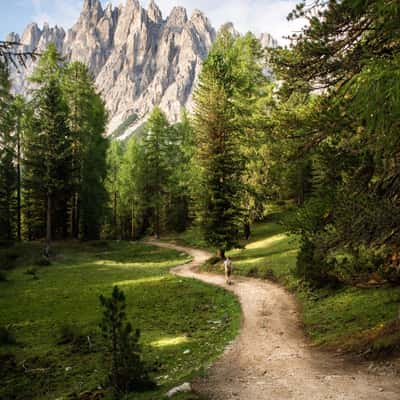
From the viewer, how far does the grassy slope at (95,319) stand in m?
9.73

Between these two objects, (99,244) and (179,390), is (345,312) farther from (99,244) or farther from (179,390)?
(99,244)

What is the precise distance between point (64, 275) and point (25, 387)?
15458 millimetres

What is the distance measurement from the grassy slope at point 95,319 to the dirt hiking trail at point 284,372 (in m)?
0.76

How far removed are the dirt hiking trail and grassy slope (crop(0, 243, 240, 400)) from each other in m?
0.76

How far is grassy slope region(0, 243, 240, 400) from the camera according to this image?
31.9 ft

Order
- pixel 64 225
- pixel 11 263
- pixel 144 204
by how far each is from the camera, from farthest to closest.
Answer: pixel 144 204, pixel 64 225, pixel 11 263

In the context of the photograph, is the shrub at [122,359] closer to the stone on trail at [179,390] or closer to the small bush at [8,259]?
the stone on trail at [179,390]

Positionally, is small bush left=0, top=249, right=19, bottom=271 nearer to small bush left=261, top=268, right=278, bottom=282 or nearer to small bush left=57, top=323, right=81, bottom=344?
small bush left=57, top=323, right=81, bottom=344

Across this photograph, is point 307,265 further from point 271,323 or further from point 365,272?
point 365,272

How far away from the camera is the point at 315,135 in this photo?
31.2 ft

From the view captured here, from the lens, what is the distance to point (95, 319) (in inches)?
592

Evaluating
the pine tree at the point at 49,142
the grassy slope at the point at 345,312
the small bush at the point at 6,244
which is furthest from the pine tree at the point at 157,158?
the grassy slope at the point at 345,312

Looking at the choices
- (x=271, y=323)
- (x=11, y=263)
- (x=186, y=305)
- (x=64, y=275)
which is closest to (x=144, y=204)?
(x=11, y=263)

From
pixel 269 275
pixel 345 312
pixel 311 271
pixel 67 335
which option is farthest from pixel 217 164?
pixel 67 335
